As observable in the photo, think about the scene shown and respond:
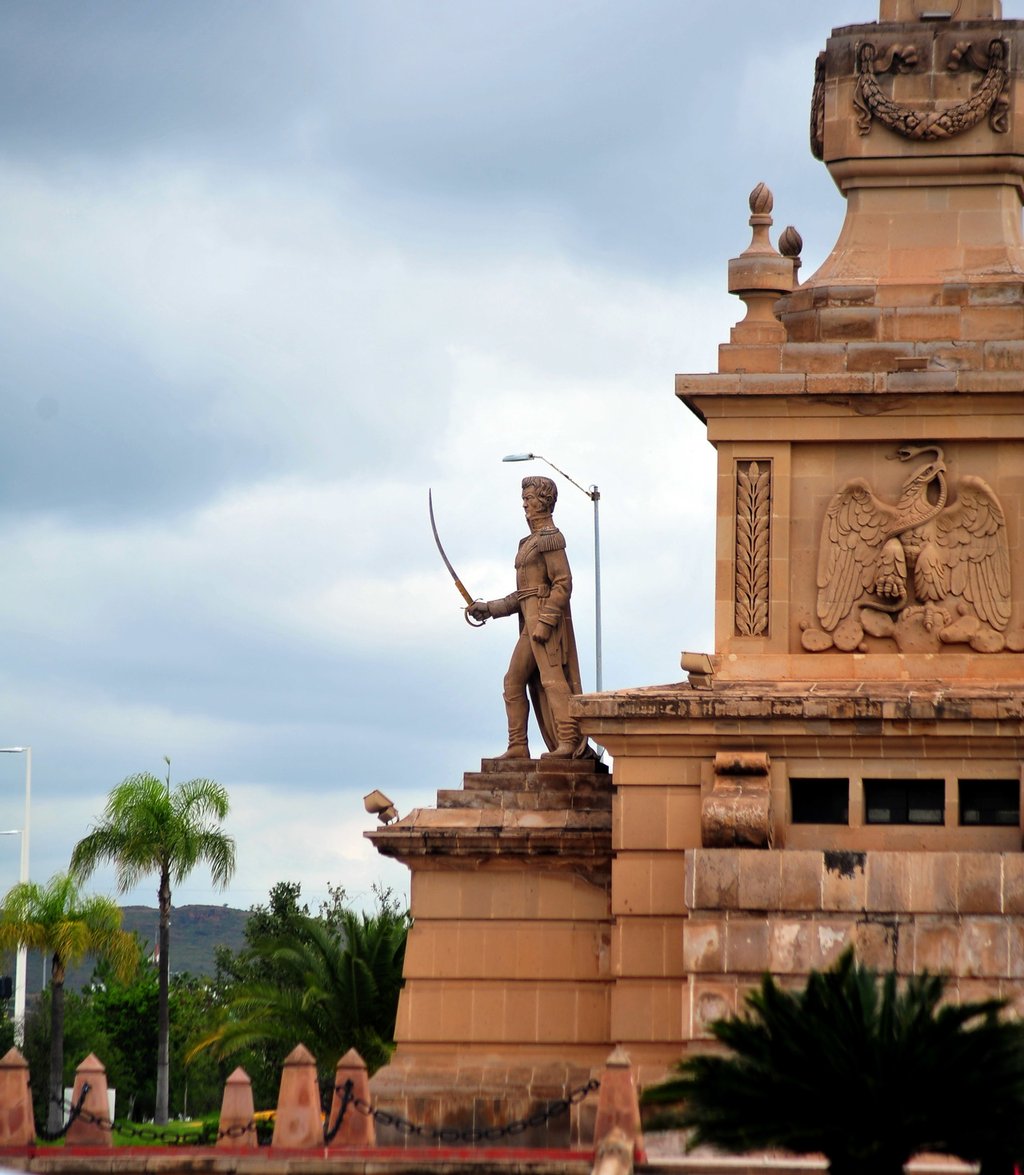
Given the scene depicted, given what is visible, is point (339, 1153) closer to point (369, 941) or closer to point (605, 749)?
point (605, 749)

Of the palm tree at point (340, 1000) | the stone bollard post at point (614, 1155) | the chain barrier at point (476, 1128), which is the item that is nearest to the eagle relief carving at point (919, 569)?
the chain barrier at point (476, 1128)

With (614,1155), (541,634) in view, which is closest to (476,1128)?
(614,1155)

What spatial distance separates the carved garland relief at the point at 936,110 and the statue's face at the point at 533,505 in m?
6.23

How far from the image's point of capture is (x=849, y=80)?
3641 cm

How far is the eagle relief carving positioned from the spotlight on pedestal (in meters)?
5.81

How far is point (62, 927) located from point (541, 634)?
24.5m

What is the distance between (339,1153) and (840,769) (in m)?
7.18

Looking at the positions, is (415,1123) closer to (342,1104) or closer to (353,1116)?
(353,1116)

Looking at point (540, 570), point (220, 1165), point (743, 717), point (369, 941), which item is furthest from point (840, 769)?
point (369, 941)

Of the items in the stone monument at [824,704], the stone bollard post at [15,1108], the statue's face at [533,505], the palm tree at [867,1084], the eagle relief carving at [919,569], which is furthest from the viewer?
the statue's face at [533,505]

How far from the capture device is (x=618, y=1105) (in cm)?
3125

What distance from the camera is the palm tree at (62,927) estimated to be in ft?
194

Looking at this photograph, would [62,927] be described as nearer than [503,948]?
No

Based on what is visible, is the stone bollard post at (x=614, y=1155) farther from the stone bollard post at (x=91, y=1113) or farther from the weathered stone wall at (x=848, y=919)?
the stone bollard post at (x=91, y=1113)
